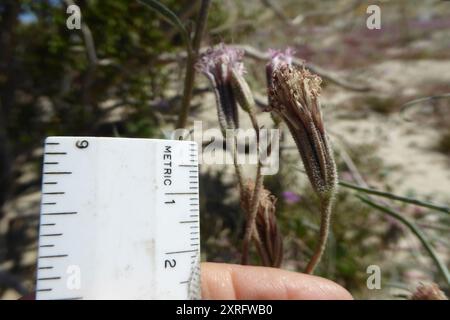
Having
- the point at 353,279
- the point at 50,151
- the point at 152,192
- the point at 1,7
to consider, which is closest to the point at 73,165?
the point at 50,151

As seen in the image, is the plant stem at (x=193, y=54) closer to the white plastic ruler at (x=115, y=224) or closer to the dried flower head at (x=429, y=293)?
the white plastic ruler at (x=115, y=224)

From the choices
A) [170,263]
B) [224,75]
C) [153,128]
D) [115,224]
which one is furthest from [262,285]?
[153,128]

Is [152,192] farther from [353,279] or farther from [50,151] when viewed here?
[353,279]

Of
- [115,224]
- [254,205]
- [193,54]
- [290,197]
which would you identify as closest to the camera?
[115,224]

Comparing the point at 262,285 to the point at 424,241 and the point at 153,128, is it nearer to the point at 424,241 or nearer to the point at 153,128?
the point at 424,241

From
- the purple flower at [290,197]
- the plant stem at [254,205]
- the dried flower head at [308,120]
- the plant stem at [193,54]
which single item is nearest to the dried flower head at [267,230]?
the plant stem at [254,205]

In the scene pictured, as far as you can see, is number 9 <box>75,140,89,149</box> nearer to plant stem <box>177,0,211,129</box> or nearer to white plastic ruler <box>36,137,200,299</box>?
white plastic ruler <box>36,137,200,299</box>
